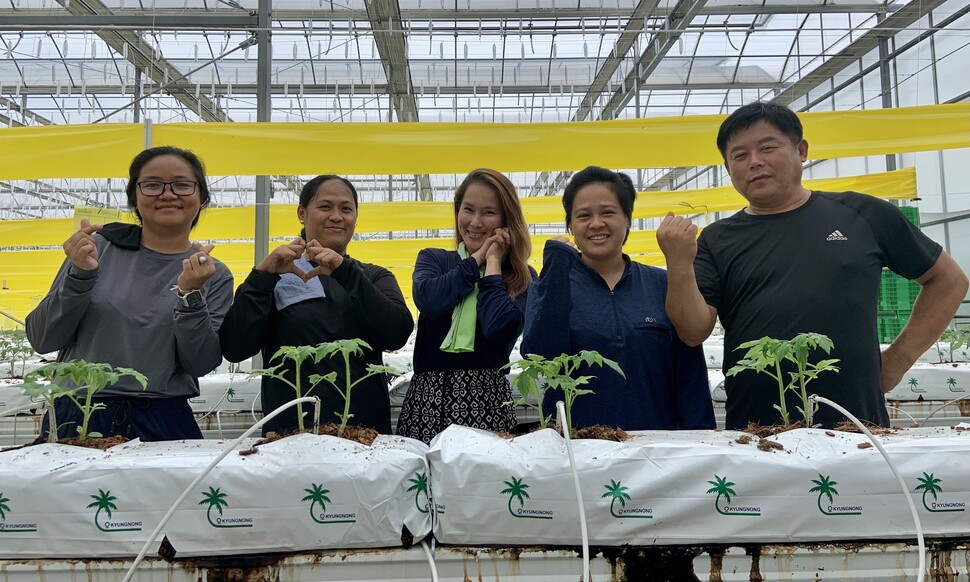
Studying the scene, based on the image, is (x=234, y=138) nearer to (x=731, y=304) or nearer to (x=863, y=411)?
(x=731, y=304)

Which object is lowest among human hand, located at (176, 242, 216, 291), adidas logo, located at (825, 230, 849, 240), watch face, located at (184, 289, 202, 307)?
watch face, located at (184, 289, 202, 307)

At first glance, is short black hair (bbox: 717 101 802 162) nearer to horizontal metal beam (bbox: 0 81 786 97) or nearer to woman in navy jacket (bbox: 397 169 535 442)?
woman in navy jacket (bbox: 397 169 535 442)

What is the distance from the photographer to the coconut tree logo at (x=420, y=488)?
3.39 ft

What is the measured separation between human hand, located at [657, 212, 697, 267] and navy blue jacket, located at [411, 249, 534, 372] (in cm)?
41

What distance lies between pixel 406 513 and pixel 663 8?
846 centimetres

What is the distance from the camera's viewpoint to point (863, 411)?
4.56 ft

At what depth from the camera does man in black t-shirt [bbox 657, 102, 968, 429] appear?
4.56 ft

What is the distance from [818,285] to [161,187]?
160 centimetres

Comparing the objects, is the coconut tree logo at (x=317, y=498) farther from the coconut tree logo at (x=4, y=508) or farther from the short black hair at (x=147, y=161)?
the short black hair at (x=147, y=161)

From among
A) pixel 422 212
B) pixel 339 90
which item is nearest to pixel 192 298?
pixel 422 212

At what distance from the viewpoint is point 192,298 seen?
1.39m

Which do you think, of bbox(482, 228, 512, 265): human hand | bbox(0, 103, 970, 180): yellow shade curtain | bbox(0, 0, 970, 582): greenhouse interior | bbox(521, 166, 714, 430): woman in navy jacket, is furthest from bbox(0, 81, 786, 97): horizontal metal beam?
bbox(521, 166, 714, 430): woman in navy jacket

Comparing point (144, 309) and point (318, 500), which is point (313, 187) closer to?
point (144, 309)

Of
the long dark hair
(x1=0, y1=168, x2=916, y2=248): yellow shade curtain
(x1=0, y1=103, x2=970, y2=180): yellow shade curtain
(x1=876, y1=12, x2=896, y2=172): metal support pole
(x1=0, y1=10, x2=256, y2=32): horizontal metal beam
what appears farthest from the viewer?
(x1=876, y1=12, x2=896, y2=172): metal support pole
